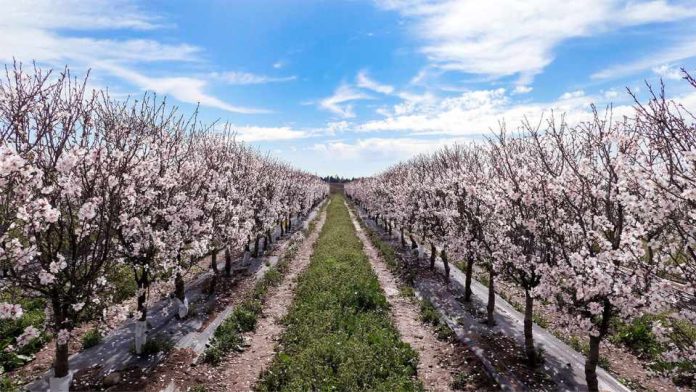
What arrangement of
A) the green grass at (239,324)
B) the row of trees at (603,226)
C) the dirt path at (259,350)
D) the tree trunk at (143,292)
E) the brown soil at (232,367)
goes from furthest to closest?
the green grass at (239,324) → the tree trunk at (143,292) → the dirt path at (259,350) → the brown soil at (232,367) → the row of trees at (603,226)

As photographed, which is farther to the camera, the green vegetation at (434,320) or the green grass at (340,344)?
the green vegetation at (434,320)

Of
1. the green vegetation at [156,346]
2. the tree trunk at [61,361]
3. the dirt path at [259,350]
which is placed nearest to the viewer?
the tree trunk at [61,361]

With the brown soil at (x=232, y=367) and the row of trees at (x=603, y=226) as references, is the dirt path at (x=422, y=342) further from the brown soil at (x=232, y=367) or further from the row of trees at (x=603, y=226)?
the brown soil at (x=232, y=367)

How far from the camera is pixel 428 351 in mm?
16875

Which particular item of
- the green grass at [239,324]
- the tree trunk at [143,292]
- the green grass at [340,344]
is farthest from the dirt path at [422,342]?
the tree trunk at [143,292]

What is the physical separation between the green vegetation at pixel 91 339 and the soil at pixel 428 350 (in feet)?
40.0

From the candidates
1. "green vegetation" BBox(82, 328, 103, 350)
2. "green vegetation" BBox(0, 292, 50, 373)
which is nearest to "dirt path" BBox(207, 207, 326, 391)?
"green vegetation" BBox(82, 328, 103, 350)

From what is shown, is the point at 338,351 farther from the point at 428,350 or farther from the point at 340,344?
the point at 428,350

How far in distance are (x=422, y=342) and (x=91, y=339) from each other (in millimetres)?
13070

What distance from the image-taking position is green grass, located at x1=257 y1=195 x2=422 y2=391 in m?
13.6

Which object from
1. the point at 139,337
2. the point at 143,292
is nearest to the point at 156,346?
the point at 139,337

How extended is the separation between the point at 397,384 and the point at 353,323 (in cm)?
522

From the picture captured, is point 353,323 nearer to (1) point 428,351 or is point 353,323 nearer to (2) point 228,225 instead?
(1) point 428,351

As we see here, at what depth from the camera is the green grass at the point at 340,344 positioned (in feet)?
44.5
